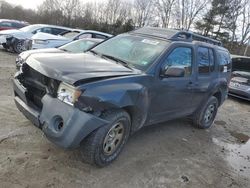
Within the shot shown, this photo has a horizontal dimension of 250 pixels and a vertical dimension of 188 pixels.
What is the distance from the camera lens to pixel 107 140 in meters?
3.86

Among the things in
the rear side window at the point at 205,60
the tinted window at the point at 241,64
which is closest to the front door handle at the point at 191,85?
the rear side window at the point at 205,60

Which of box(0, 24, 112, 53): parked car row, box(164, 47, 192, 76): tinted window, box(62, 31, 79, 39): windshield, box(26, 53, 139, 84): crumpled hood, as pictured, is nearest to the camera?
box(26, 53, 139, 84): crumpled hood

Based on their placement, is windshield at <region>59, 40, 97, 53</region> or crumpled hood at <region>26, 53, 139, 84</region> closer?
crumpled hood at <region>26, 53, 139, 84</region>

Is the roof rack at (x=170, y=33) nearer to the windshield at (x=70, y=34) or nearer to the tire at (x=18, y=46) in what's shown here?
the windshield at (x=70, y=34)

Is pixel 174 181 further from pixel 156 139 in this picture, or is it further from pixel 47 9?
pixel 47 9

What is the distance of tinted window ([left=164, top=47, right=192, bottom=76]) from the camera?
15.4 feet

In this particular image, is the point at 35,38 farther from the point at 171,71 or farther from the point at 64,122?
the point at 64,122

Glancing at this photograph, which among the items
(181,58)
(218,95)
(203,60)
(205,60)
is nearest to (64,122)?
(181,58)

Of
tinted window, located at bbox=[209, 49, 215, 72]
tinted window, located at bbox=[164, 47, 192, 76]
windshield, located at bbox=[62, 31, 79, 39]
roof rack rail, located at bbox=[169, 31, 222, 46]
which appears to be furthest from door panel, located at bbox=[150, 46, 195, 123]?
windshield, located at bbox=[62, 31, 79, 39]

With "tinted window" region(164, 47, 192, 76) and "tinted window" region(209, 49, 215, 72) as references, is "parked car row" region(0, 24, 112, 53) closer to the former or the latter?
"tinted window" region(209, 49, 215, 72)

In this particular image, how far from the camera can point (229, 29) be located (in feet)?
131

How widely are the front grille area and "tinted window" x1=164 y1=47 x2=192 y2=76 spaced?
1835 mm

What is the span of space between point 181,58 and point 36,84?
248 cm

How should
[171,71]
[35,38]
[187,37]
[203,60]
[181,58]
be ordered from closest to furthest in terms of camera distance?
[171,71] < [181,58] < [187,37] < [203,60] < [35,38]
